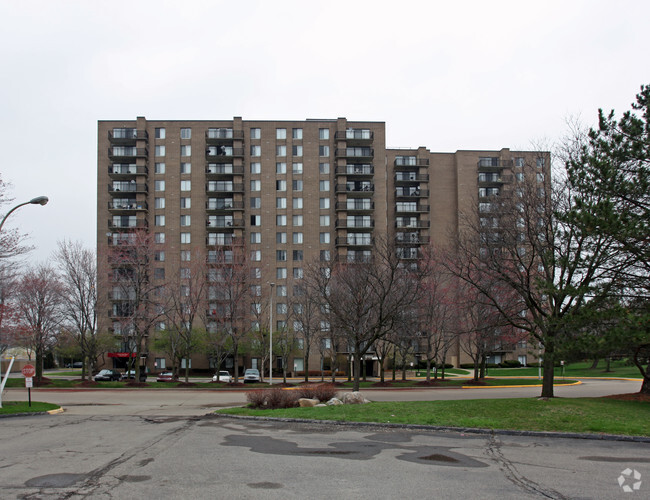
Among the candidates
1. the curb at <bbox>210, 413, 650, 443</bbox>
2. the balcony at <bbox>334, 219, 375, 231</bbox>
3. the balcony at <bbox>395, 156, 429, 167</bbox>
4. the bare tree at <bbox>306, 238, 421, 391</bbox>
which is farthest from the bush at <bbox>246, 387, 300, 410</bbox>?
the balcony at <bbox>395, 156, 429, 167</bbox>

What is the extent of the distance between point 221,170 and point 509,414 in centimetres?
6481

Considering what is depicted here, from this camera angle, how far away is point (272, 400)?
2173cm

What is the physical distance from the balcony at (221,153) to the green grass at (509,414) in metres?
58.8

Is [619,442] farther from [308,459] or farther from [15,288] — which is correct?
[15,288]

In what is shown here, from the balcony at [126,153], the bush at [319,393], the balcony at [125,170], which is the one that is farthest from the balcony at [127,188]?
the bush at [319,393]

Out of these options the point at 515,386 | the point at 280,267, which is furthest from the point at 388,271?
the point at 280,267

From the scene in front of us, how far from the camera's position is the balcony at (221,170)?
76062 millimetres

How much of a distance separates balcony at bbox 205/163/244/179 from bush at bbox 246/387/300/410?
5677 cm

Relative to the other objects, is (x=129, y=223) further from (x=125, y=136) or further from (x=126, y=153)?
(x=125, y=136)

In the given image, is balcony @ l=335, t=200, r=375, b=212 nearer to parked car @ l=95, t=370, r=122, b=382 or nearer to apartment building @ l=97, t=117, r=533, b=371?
apartment building @ l=97, t=117, r=533, b=371

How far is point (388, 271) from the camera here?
114 feet

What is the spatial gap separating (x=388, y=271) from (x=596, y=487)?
2615 cm

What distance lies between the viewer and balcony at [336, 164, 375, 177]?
7675cm

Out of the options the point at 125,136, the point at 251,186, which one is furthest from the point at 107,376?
the point at 125,136
